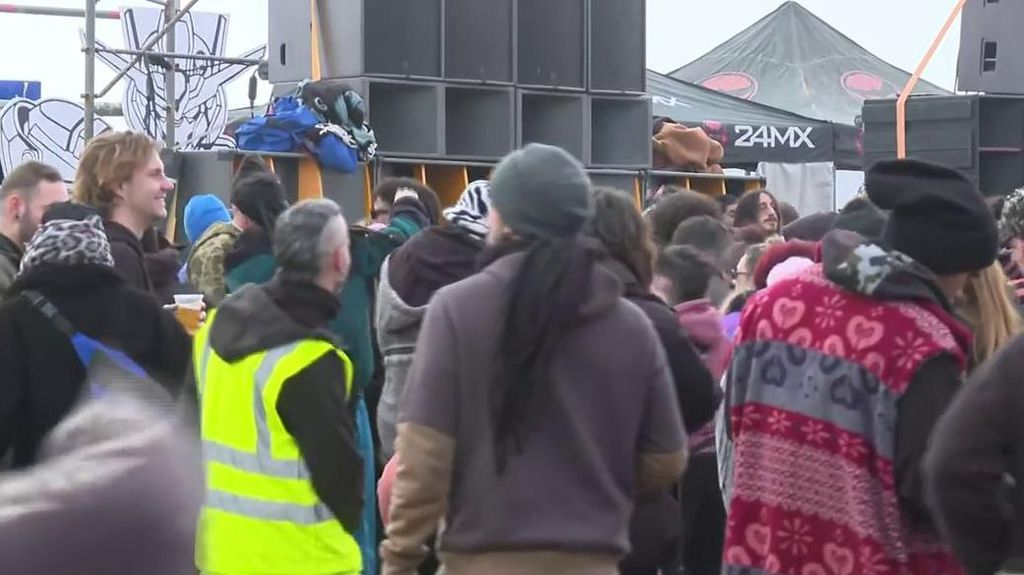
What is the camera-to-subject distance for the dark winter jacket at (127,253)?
589cm

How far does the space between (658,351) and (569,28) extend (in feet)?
25.1

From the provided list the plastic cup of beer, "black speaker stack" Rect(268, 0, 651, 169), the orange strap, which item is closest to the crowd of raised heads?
the plastic cup of beer

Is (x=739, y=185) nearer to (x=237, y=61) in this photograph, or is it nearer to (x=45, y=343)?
(x=45, y=343)

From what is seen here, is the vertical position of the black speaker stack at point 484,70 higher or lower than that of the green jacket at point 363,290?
higher

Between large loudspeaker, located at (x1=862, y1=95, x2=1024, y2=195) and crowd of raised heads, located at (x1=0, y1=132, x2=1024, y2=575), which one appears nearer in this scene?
crowd of raised heads, located at (x1=0, y1=132, x2=1024, y2=575)

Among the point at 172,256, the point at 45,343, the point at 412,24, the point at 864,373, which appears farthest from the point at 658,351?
the point at 412,24

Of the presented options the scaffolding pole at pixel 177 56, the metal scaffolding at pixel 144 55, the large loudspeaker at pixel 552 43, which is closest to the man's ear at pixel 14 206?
the large loudspeaker at pixel 552 43

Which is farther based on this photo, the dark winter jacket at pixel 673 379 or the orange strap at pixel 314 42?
the orange strap at pixel 314 42

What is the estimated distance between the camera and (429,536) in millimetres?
3992

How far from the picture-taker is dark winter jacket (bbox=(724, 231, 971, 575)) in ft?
13.1

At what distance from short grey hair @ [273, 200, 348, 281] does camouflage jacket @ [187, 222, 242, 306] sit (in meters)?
1.81

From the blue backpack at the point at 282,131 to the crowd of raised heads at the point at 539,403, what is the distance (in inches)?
148

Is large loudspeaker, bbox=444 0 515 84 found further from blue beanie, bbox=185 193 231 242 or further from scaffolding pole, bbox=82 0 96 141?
scaffolding pole, bbox=82 0 96 141

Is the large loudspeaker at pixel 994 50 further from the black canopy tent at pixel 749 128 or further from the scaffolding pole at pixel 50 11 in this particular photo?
the scaffolding pole at pixel 50 11
